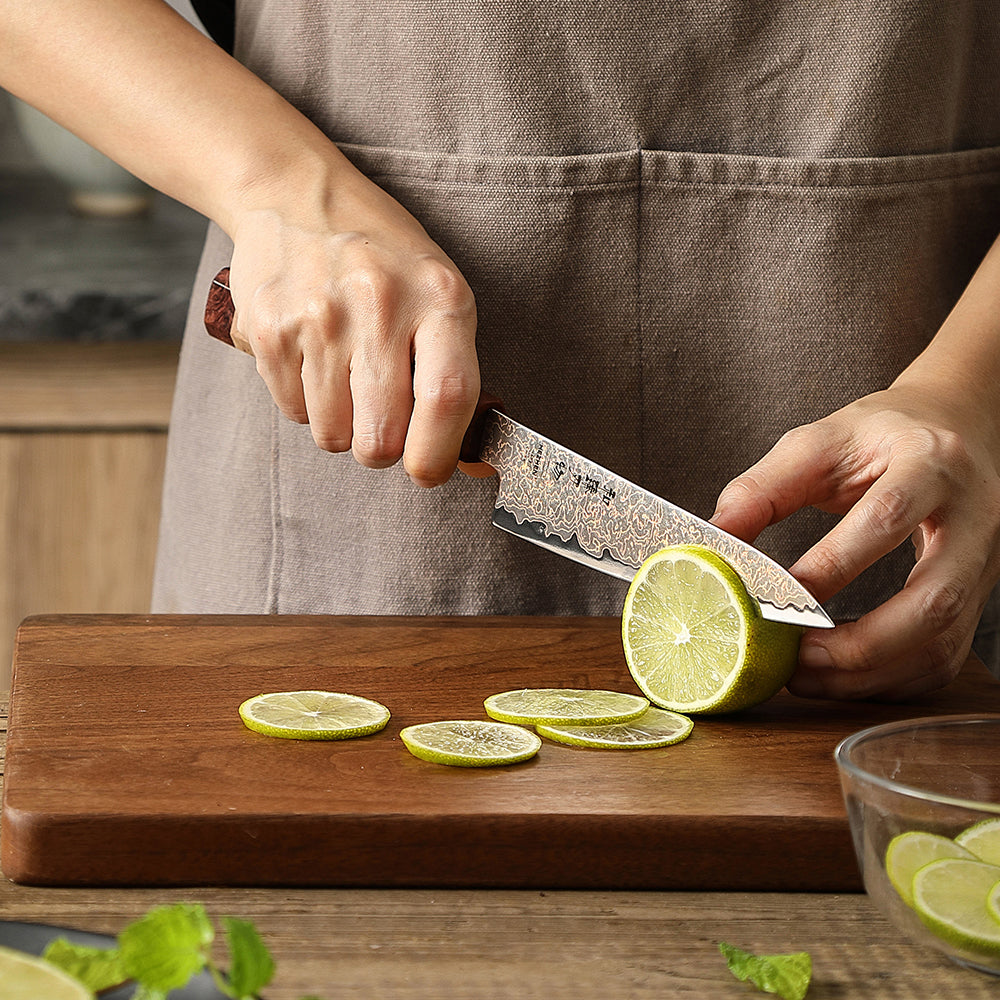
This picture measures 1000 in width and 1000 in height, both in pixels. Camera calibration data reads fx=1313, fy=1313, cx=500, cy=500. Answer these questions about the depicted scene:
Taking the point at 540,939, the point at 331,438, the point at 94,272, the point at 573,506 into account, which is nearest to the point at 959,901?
the point at 540,939

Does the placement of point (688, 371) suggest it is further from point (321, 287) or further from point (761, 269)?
point (321, 287)

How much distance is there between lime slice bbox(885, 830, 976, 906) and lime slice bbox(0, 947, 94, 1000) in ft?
1.42

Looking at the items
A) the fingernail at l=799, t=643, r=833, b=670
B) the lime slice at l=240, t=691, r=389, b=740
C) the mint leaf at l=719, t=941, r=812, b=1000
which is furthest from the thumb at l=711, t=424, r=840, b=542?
the mint leaf at l=719, t=941, r=812, b=1000

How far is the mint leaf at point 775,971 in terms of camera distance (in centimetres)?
74

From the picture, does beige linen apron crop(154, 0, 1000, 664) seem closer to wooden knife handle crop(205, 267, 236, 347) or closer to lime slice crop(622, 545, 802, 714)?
wooden knife handle crop(205, 267, 236, 347)

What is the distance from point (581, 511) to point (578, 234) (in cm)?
30

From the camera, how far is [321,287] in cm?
115

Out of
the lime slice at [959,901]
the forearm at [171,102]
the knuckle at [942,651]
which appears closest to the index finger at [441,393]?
the forearm at [171,102]

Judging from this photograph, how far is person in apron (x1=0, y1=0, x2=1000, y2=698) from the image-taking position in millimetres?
1198

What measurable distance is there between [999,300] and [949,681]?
1.24ft

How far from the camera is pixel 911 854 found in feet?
2.40

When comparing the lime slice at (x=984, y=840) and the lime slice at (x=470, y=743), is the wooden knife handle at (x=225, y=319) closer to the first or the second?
the lime slice at (x=470, y=743)

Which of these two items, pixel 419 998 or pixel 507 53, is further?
pixel 507 53

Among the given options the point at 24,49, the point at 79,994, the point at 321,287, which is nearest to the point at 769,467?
the point at 321,287
